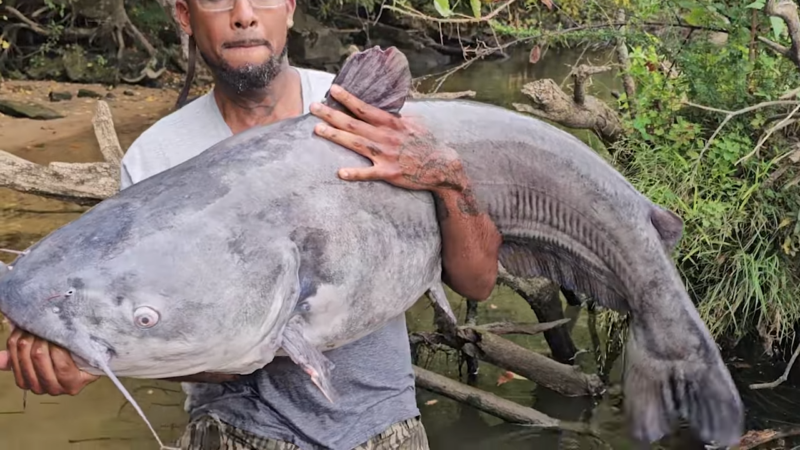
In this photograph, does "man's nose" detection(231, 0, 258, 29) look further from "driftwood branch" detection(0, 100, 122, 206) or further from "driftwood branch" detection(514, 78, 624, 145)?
"driftwood branch" detection(514, 78, 624, 145)

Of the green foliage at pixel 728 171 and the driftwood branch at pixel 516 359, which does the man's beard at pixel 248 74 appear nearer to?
the driftwood branch at pixel 516 359

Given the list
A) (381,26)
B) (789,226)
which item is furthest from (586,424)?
(381,26)

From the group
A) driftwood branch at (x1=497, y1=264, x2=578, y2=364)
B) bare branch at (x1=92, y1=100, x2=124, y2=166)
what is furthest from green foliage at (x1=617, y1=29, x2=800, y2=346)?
bare branch at (x1=92, y1=100, x2=124, y2=166)

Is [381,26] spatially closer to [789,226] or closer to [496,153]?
[789,226]

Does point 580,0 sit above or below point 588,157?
below

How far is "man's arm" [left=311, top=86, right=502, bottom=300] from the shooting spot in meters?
1.70

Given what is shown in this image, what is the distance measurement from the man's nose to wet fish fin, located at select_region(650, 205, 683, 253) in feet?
3.28

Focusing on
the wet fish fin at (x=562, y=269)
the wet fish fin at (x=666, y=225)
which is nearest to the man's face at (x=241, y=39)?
the wet fish fin at (x=562, y=269)

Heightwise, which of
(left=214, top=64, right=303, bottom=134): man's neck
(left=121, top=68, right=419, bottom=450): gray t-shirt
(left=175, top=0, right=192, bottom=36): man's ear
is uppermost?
(left=175, top=0, right=192, bottom=36): man's ear

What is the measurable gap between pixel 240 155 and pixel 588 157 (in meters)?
0.80

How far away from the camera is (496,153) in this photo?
187 cm

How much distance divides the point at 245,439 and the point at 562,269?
85 centimetres

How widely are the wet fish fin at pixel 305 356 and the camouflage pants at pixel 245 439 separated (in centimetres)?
41

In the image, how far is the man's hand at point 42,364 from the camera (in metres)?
1.33
